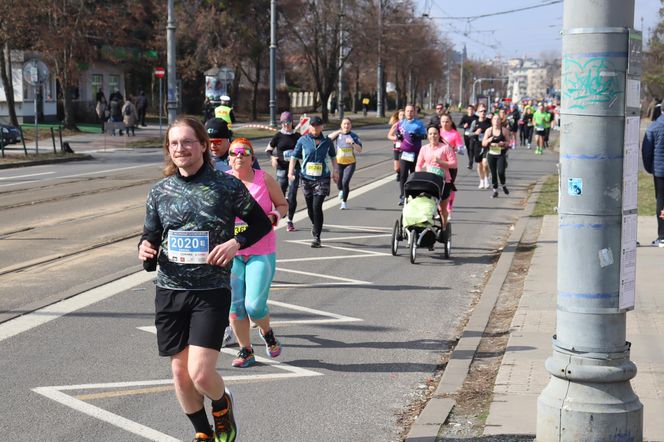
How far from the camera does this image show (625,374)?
515cm

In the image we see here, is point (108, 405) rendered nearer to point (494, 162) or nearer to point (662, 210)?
point (662, 210)

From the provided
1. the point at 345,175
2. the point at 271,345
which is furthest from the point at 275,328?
the point at 345,175

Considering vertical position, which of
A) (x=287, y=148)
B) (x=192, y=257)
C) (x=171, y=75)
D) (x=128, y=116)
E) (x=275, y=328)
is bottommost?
(x=275, y=328)

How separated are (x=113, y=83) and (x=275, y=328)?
2172 inches

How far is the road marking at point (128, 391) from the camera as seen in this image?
6.06m

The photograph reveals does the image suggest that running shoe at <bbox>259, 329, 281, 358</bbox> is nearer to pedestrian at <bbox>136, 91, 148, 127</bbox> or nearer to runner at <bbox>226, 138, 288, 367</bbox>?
runner at <bbox>226, 138, 288, 367</bbox>

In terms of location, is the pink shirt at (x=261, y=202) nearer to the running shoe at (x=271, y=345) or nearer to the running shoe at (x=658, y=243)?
the running shoe at (x=271, y=345)

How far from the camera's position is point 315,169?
13984mm

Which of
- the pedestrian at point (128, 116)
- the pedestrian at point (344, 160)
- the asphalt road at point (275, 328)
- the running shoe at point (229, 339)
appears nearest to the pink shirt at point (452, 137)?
the asphalt road at point (275, 328)

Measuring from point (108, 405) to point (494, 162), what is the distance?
15.4 meters

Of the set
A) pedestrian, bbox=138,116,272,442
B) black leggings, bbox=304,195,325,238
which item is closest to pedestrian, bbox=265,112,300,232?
black leggings, bbox=304,195,325,238

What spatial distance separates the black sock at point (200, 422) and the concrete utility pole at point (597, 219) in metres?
1.76

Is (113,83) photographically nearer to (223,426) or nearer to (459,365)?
(459,365)

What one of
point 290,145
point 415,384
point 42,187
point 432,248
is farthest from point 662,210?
point 42,187
